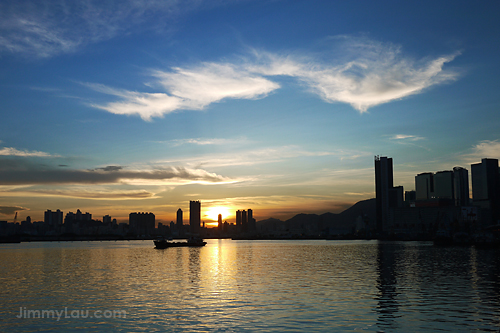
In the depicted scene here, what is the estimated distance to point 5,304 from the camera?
45.3 m

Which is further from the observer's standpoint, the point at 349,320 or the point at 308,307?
the point at 308,307

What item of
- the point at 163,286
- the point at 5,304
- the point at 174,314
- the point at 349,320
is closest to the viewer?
the point at 349,320

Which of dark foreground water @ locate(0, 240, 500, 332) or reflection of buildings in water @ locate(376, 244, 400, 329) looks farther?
reflection of buildings in water @ locate(376, 244, 400, 329)

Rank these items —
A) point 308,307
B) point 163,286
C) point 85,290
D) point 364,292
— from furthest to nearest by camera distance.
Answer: point 163,286
point 85,290
point 364,292
point 308,307

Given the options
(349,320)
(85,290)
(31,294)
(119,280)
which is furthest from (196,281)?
(349,320)

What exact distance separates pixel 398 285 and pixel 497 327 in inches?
1031

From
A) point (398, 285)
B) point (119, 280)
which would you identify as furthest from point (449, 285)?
point (119, 280)

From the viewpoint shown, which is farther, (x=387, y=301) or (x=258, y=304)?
(x=387, y=301)

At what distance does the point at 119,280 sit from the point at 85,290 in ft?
37.4

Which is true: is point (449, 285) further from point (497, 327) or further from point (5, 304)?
point (5, 304)

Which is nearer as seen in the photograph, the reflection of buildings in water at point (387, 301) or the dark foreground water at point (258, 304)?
the dark foreground water at point (258, 304)

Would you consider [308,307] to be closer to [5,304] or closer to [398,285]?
→ [398,285]

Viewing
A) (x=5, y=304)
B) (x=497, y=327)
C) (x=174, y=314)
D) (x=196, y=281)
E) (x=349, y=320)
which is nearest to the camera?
(x=497, y=327)

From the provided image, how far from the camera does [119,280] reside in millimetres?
67625
